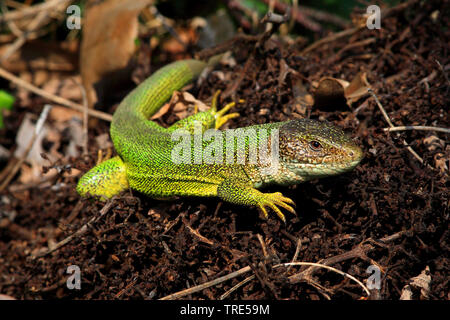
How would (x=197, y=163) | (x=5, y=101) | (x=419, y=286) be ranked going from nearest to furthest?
1. (x=419, y=286)
2. (x=197, y=163)
3. (x=5, y=101)

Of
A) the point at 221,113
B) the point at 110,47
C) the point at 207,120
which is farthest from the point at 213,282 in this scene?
the point at 110,47

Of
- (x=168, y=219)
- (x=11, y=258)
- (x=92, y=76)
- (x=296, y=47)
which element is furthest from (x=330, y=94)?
(x=11, y=258)

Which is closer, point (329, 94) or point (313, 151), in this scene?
point (313, 151)

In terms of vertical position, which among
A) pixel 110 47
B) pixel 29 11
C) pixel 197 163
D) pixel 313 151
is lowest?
pixel 197 163

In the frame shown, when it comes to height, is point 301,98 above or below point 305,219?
above

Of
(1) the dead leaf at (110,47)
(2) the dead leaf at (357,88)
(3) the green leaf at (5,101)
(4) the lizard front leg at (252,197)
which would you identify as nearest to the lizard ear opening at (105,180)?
(4) the lizard front leg at (252,197)

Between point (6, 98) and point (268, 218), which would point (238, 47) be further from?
point (6, 98)

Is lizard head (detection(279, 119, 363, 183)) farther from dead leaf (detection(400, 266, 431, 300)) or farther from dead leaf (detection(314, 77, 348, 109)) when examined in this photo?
dead leaf (detection(400, 266, 431, 300))

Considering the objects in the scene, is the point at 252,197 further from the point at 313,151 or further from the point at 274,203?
the point at 313,151
